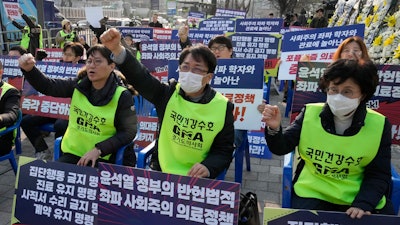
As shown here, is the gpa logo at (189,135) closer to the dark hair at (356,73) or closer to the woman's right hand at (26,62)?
the dark hair at (356,73)

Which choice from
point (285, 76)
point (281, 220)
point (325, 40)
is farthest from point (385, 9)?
point (281, 220)

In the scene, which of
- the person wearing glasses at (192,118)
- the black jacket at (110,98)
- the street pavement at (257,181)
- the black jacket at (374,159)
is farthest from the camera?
the street pavement at (257,181)

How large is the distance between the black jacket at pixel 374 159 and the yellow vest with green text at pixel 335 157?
34 millimetres

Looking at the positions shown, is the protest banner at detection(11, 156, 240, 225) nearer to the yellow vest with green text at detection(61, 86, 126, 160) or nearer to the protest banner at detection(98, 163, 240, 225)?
the protest banner at detection(98, 163, 240, 225)

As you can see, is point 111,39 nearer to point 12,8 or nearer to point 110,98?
point 110,98

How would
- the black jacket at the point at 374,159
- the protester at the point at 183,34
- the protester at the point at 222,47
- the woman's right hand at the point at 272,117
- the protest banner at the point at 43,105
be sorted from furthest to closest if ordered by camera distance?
the protester at the point at 183,34 → the protester at the point at 222,47 → the protest banner at the point at 43,105 → the woman's right hand at the point at 272,117 → the black jacket at the point at 374,159

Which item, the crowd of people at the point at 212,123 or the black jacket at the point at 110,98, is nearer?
the crowd of people at the point at 212,123

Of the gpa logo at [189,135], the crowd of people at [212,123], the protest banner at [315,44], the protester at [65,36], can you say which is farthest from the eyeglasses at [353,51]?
the protester at [65,36]

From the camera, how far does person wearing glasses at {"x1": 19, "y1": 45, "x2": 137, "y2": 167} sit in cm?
286

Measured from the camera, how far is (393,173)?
243 centimetres

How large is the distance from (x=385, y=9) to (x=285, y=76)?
16.6 ft

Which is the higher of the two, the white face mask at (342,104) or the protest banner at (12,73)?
the white face mask at (342,104)

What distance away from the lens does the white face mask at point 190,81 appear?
8.07ft

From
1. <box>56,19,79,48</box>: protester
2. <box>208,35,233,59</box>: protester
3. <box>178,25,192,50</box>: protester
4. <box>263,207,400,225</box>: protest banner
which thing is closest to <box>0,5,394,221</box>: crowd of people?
<box>263,207,400,225</box>: protest banner
